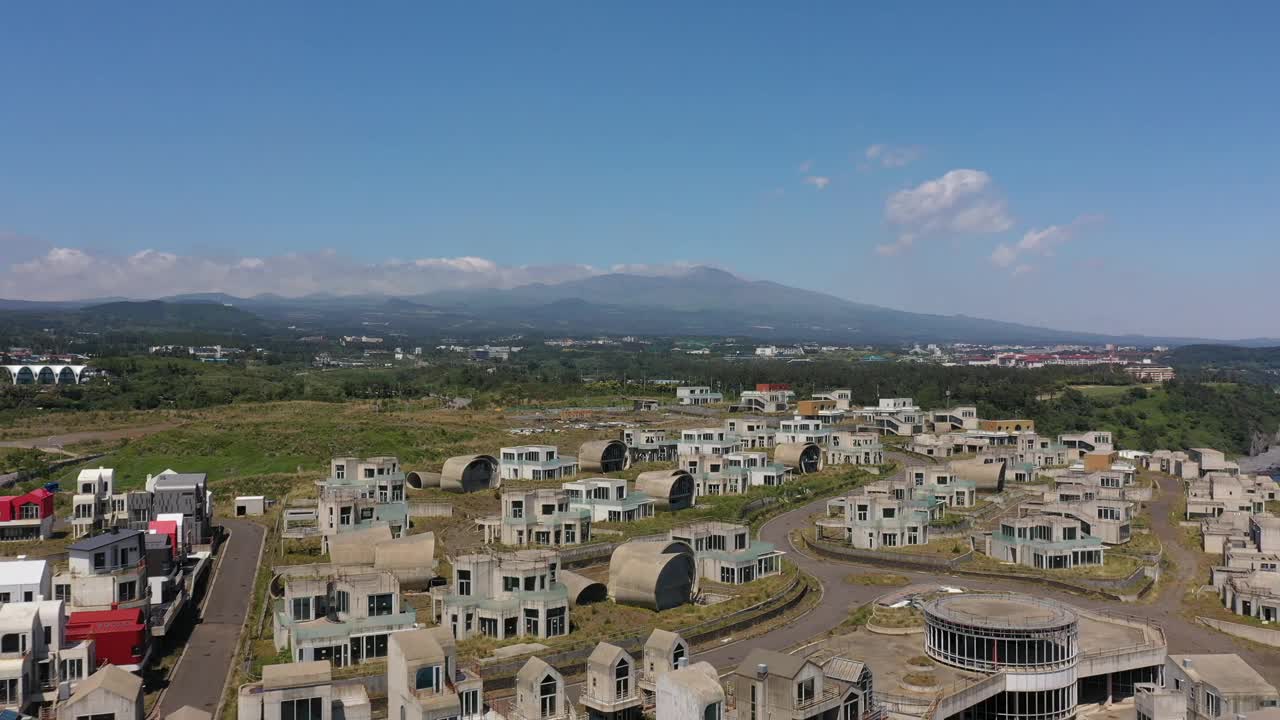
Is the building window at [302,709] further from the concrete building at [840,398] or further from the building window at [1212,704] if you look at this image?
the concrete building at [840,398]

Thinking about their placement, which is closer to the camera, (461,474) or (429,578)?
(429,578)

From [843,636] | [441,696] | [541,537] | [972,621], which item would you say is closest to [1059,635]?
[972,621]

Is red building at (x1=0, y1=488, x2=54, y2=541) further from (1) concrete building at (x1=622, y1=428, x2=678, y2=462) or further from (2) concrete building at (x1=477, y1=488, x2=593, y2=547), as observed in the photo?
(1) concrete building at (x1=622, y1=428, x2=678, y2=462)

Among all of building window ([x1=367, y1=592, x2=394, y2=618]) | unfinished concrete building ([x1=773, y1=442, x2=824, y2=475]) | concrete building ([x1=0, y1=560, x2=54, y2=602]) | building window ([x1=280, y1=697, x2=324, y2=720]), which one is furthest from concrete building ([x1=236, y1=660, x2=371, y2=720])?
unfinished concrete building ([x1=773, y1=442, x2=824, y2=475])

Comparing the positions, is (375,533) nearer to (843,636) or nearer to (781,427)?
(843,636)

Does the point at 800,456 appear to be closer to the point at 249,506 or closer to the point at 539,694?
the point at 249,506

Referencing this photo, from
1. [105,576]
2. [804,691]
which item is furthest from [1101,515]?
[105,576]
